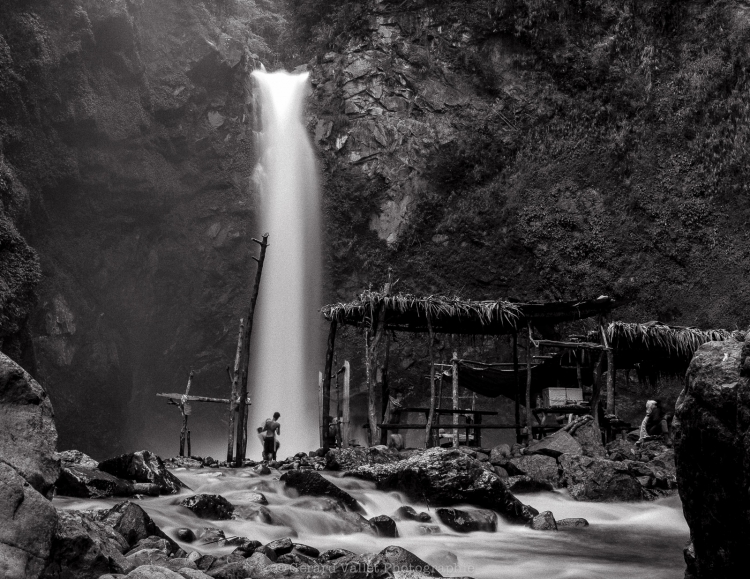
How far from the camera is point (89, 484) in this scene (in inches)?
300

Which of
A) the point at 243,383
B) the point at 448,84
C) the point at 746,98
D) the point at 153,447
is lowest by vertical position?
the point at 153,447

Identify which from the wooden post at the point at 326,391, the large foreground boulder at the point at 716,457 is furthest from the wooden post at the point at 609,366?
the large foreground boulder at the point at 716,457

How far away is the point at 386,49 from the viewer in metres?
25.1

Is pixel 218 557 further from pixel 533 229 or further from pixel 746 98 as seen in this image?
pixel 746 98

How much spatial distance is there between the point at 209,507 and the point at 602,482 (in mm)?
4995

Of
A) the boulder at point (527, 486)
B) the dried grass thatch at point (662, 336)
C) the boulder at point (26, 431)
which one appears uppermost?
the dried grass thatch at point (662, 336)

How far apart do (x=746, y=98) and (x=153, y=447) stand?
2211 centimetres

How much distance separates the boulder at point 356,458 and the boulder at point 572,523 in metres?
3.23

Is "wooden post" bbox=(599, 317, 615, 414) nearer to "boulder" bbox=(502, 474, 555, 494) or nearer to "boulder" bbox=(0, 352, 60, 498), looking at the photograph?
"boulder" bbox=(502, 474, 555, 494)

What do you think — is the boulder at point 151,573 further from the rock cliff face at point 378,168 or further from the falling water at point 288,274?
the falling water at point 288,274

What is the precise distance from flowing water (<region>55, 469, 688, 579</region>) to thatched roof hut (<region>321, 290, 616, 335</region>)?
3741 millimetres

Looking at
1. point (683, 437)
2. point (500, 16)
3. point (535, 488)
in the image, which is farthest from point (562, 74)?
point (683, 437)

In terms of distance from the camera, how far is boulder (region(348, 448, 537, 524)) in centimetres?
789

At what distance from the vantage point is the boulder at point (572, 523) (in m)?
7.81
